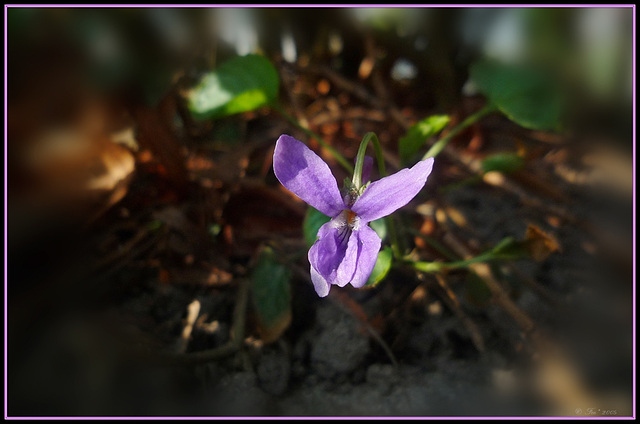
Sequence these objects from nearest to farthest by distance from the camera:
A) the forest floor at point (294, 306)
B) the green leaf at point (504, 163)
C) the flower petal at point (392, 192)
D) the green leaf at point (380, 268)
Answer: the flower petal at point (392, 192) → the green leaf at point (380, 268) → the forest floor at point (294, 306) → the green leaf at point (504, 163)

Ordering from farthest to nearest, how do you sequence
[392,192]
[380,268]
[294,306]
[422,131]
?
[294,306] → [422,131] → [380,268] → [392,192]

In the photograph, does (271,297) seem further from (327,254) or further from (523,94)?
(523,94)

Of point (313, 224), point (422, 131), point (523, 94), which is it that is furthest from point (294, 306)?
point (523, 94)

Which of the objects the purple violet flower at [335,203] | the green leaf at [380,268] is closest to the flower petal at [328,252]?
the purple violet flower at [335,203]

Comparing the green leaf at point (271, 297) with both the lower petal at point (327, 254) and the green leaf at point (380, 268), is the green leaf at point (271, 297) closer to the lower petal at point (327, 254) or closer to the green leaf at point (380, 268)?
the green leaf at point (380, 268)

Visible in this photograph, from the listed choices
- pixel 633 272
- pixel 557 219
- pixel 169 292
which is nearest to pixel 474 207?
pixel 557 219

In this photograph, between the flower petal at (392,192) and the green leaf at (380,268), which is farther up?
the flower petal at (392,192)

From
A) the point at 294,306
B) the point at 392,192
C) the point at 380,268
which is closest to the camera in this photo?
the point at 392,192
